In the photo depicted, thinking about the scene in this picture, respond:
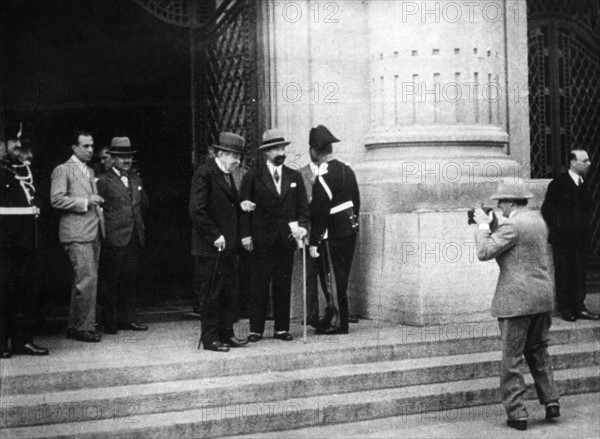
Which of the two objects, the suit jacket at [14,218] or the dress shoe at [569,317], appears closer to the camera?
the suit jacket at [14,218]

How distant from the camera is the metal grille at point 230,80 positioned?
12.1 metres

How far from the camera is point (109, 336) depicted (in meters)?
10.5

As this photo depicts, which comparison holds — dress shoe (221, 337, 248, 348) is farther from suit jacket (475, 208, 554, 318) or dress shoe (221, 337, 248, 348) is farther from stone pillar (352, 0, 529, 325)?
suit jacket (475, 208, 554, 318)

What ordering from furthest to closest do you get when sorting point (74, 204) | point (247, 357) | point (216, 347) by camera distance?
point (74, 204) < point (216, 347) < point (247, 357)

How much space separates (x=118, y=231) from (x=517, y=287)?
4.51m

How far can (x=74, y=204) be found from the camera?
1003cm

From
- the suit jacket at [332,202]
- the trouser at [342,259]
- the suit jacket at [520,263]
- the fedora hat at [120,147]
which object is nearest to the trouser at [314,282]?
the trouser at [342,259]

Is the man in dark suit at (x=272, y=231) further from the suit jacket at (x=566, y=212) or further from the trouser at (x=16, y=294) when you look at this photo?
the suit jacket at (x=566, y=212)

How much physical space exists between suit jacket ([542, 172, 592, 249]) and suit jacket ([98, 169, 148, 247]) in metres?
4.61

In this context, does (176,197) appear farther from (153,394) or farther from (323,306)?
(153,394)

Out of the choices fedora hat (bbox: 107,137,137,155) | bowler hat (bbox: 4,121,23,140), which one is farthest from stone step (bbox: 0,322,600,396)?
bowler hat (bbox: 4,121,23,140)

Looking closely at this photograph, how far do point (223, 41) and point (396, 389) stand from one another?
5446mm

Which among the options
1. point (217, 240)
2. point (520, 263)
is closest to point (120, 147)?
point (217, 240)

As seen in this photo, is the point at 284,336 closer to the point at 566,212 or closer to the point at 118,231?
the point at 118,231
